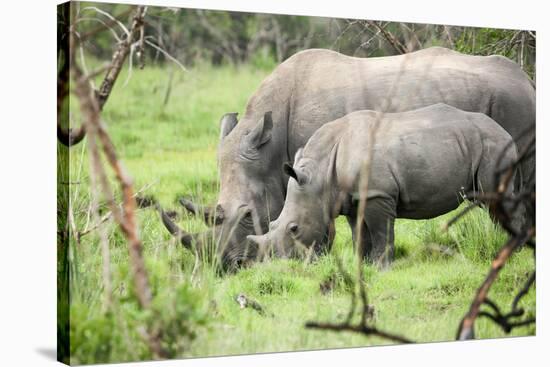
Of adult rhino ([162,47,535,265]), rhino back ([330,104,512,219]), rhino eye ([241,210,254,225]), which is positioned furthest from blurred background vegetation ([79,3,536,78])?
rhino eye ([241,210,254,225])

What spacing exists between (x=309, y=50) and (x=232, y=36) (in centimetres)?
51

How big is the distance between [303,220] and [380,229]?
50 centimetres

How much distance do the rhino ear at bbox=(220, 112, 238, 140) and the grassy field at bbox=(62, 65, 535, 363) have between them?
3.2 inches

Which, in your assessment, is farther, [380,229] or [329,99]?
[329,99]

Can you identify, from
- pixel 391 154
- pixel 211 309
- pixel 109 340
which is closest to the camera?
pixel 109 340

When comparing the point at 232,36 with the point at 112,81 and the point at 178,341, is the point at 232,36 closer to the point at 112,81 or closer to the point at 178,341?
the point at 112,81

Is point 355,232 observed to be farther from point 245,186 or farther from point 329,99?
point 329,99

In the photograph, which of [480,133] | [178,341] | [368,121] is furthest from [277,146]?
[178,341]

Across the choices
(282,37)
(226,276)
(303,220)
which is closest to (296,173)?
(303,220)

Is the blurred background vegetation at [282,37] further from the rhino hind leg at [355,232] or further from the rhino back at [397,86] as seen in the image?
the rhino hind leg at [355,232]

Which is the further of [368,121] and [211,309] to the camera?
[368,121]

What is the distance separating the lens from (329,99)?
573 cm

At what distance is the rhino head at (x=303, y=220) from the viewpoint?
525cm

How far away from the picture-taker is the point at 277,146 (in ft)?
18.4
